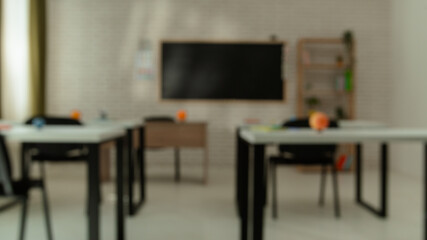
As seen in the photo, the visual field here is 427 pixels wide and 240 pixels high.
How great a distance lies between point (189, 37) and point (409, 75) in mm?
3010

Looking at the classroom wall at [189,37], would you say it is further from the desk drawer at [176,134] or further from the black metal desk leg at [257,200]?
the black metal desk leg at [257,200]

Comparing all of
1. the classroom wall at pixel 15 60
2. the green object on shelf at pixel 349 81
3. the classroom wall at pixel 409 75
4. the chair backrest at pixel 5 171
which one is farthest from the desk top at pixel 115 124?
the classroom wall at pixel 409 75

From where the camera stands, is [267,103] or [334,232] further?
[267,103]

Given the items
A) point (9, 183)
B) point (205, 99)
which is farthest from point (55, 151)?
point (205, 99)

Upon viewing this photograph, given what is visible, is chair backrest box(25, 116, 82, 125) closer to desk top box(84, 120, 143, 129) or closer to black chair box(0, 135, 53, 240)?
desk top box(84, 120, 143, 129)

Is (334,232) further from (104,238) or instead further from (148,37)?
(148,37)

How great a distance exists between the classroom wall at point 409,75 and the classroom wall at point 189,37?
257 millimetres

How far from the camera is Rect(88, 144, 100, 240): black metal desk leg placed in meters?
1.78

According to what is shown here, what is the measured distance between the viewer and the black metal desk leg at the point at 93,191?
1.78m

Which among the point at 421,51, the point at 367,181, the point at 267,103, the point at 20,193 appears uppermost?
the point at 421,51

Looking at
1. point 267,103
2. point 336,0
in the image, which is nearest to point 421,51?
point 336,0

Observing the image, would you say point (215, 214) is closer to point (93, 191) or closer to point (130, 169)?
point (130, 169)

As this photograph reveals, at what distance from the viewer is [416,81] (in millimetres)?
4855

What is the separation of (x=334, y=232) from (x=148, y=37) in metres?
4.01
